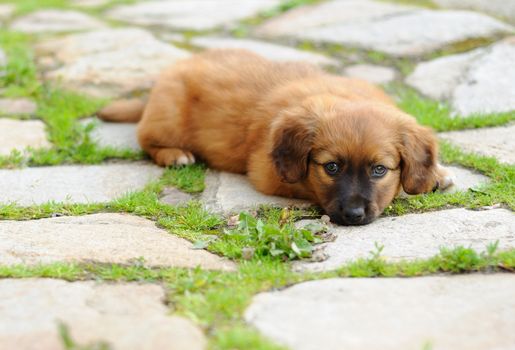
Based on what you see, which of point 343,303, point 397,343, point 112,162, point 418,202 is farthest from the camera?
point 112,162

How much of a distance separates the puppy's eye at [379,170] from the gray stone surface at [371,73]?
1.94 metres

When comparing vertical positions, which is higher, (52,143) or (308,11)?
(308,11)

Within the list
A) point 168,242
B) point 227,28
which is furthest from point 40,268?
point 227,28

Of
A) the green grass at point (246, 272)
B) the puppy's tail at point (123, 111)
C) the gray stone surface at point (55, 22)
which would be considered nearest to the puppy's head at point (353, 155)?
the green grass at point (246, 272)

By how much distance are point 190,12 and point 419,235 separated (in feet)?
17.6

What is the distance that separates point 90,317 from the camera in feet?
7.50

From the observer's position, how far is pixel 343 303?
2406 millimetres

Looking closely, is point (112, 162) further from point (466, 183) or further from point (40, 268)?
point (466, 183)

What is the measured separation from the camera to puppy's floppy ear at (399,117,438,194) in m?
3.63

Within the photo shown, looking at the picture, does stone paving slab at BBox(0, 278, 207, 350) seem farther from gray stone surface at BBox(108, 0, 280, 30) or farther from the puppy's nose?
gray stone surface at BBox(108, 0, 280, 30)

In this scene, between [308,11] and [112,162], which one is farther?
[308,11]

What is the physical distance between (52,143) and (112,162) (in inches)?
17.5

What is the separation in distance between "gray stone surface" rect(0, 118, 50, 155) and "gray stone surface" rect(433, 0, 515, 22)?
4165 mm

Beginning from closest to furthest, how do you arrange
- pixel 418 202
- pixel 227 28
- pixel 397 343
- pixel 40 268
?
1. pixel 397 343
2. pixel 40 268
3. pixel 418 202
4. pixel 227 28
